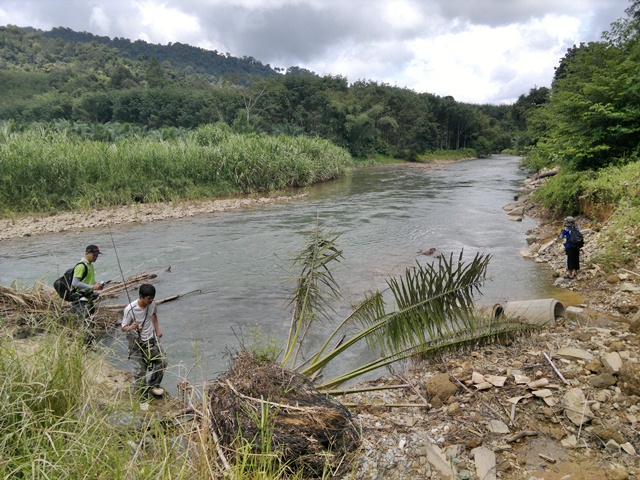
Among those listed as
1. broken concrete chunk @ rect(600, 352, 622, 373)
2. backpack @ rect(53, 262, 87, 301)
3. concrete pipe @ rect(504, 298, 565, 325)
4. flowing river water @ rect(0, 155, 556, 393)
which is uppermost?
backpack @ rect(53, 262, 87, 301)

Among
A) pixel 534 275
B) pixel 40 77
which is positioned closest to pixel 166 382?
pixel 534 275

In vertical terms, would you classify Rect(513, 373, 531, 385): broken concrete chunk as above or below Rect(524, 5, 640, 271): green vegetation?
below

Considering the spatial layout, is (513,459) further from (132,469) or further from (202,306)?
(202,306)

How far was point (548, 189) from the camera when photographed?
1565cm

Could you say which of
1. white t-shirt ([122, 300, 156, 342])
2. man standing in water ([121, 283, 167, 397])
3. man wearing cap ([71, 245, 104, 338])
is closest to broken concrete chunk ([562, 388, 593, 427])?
man standing in water ([121, 283, 167, 397])

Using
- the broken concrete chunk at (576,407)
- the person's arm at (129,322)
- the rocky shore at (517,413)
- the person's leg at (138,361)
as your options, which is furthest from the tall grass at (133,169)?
Answer: the broken concrete chunk at (576,407)

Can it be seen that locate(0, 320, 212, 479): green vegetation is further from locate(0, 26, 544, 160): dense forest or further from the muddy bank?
locate(0, 26, 544, 160): dense forest

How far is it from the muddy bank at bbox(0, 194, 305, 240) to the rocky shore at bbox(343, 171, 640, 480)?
15.1m

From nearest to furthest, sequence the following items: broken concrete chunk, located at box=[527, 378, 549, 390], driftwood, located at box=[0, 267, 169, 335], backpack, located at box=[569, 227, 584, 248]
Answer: broken concrete chunk, located at box=[527, 378, 549, 390] < driftwood, located at box=[0, 267, 169, 335] < backpack, located at box=[569, 227, 584, 248]

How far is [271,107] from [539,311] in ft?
160

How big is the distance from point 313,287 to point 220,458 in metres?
3.27

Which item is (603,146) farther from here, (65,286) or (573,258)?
(65,286)

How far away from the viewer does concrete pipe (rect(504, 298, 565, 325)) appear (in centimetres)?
670

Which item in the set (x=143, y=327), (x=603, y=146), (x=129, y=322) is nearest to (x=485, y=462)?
(x=143, y=327)
